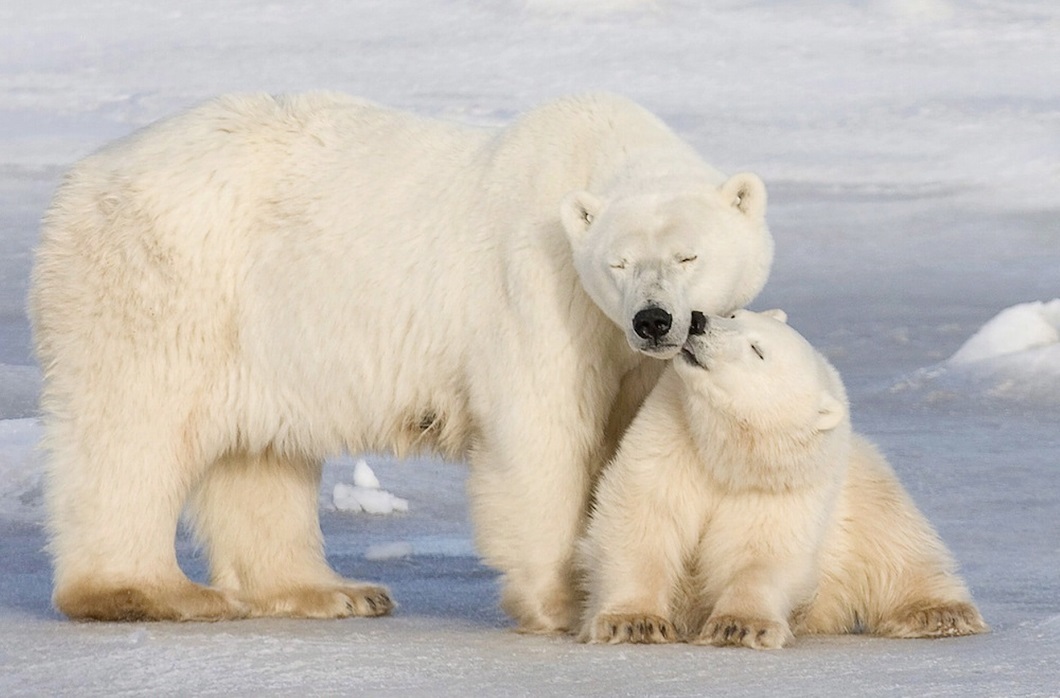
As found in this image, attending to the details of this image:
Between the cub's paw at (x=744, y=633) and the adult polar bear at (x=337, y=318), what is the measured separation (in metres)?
0.46

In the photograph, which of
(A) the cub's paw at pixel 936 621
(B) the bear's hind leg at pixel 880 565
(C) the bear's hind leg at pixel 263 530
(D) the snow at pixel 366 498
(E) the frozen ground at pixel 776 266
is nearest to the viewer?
(E) the frozen ground at pixel 776 266

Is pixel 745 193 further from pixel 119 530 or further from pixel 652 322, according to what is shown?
pixel 119 530

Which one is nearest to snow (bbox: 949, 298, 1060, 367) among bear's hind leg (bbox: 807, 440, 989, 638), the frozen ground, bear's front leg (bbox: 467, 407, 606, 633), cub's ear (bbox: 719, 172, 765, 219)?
the frozen ground

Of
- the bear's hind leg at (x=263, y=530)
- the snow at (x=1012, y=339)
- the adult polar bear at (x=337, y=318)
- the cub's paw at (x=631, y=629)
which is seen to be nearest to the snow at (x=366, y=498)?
the bear's hind leg at (x=263, y=530)

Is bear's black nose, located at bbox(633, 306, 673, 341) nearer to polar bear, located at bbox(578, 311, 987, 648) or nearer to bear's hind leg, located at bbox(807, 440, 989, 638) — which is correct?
polar bear, located at bbox(578, 311, 987, 648)

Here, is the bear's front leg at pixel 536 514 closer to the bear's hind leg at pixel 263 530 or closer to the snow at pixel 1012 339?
the bear's hind leg at pixel 263 530

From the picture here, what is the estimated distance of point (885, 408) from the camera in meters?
7.33

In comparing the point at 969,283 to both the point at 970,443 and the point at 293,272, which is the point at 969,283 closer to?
the point at 970,443

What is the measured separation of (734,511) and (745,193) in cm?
75

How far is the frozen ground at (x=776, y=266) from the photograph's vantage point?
3523 millimetres

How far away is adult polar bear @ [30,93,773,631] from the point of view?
427cm

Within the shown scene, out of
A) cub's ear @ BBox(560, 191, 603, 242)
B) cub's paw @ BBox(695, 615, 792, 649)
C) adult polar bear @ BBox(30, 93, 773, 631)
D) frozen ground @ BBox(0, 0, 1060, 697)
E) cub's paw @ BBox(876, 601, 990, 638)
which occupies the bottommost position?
frozen ground @ BBox(0, 0, 1060, 697)

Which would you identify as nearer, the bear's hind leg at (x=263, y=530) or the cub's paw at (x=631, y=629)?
the cub's paw at (x=631, y=629)

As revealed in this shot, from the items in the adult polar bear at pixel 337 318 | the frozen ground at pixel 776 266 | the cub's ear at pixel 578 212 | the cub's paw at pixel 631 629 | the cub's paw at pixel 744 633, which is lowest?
the frozen ground at pixel 776 266
